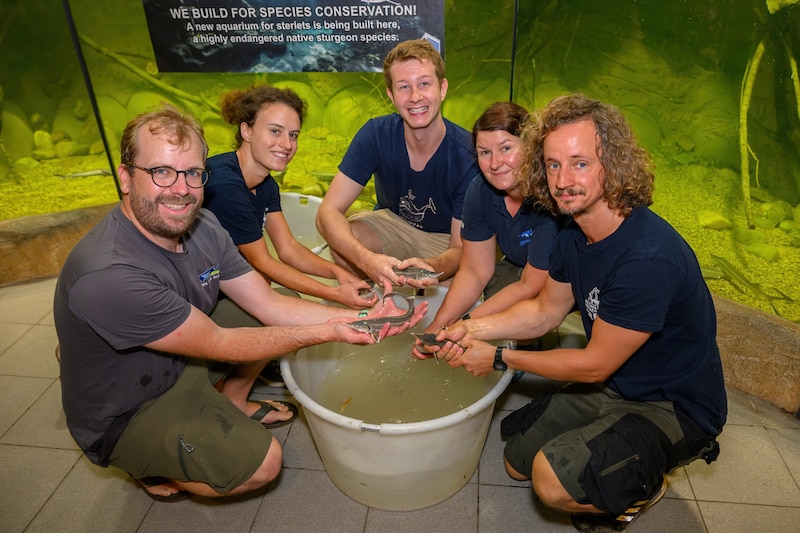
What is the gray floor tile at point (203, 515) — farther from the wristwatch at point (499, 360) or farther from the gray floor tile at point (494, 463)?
the wristwatch at point (499, 360)

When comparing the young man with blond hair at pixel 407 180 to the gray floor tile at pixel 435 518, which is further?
the young man with blond hair at pixel 407 180

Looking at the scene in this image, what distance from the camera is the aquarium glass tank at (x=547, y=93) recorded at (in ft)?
6.72

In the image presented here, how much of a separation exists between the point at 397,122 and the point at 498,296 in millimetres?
904

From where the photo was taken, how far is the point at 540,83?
279 centimetres

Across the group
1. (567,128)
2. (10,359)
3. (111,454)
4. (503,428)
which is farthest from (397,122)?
(10,359)

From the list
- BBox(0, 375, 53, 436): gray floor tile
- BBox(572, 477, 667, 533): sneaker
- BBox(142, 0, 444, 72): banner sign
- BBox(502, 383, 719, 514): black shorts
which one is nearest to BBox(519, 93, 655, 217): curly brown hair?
BBox(502, 383, 719, 514): black shorts

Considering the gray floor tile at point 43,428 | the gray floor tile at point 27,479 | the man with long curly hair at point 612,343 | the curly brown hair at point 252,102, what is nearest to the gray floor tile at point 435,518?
the man with long curly hair at point 612,343

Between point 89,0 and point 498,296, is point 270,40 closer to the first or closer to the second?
point 89,0

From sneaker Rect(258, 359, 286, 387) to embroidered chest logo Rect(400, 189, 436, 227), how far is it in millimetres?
859

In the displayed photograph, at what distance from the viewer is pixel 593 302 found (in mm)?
1390

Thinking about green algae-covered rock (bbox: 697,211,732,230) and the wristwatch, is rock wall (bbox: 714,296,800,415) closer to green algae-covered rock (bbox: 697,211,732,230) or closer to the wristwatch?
green algae-covered rock (bbox: 697,211,732,230)

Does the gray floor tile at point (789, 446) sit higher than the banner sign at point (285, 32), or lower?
lower

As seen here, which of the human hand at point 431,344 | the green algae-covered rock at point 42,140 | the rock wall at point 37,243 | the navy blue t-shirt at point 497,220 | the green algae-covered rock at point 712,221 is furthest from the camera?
the green algae-covered rock at point 42,140

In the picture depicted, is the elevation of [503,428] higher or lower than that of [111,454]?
lower
